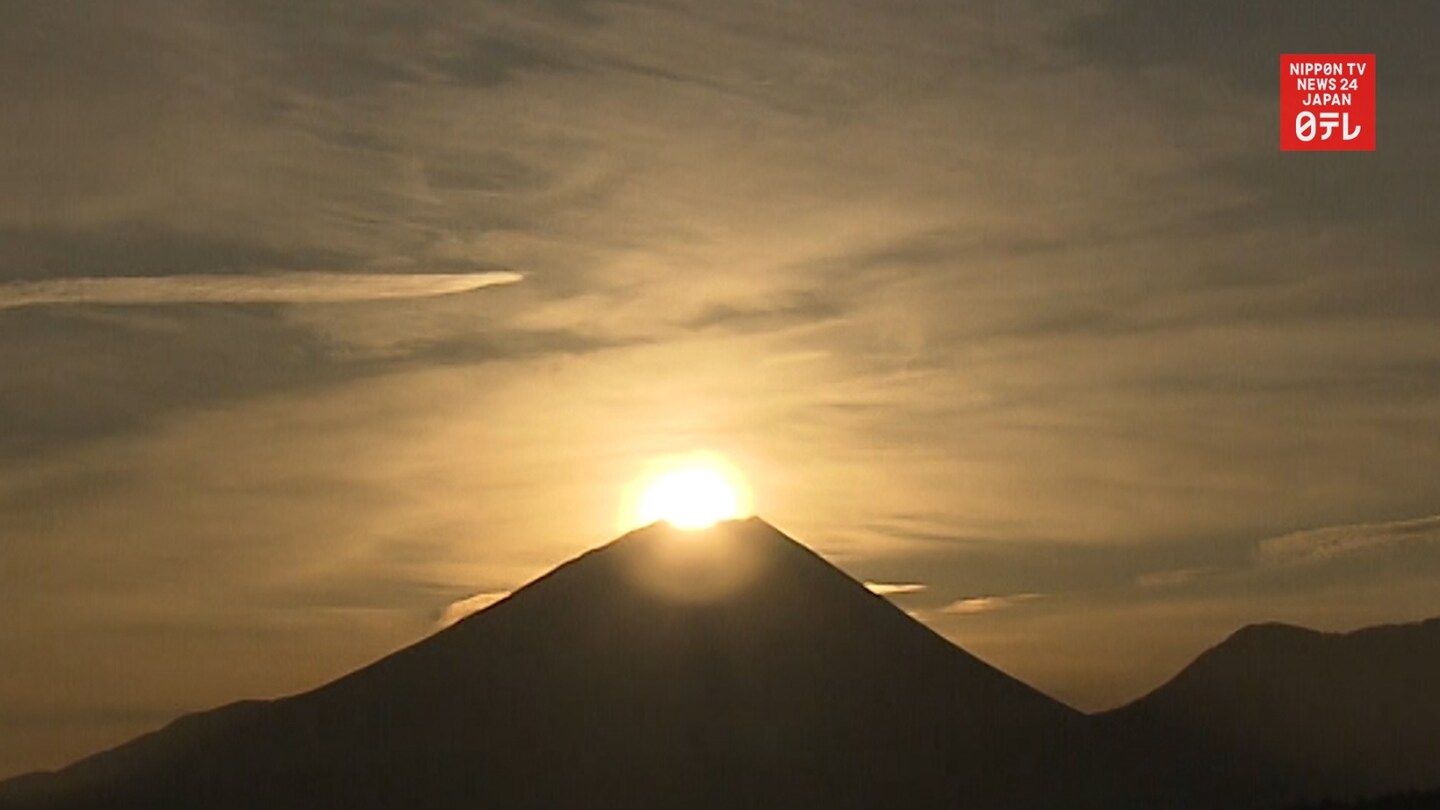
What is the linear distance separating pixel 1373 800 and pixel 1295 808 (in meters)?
9.92

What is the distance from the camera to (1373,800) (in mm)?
119000

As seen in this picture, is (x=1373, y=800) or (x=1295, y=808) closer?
(x=1373, y=800)

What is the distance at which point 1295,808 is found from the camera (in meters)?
128
